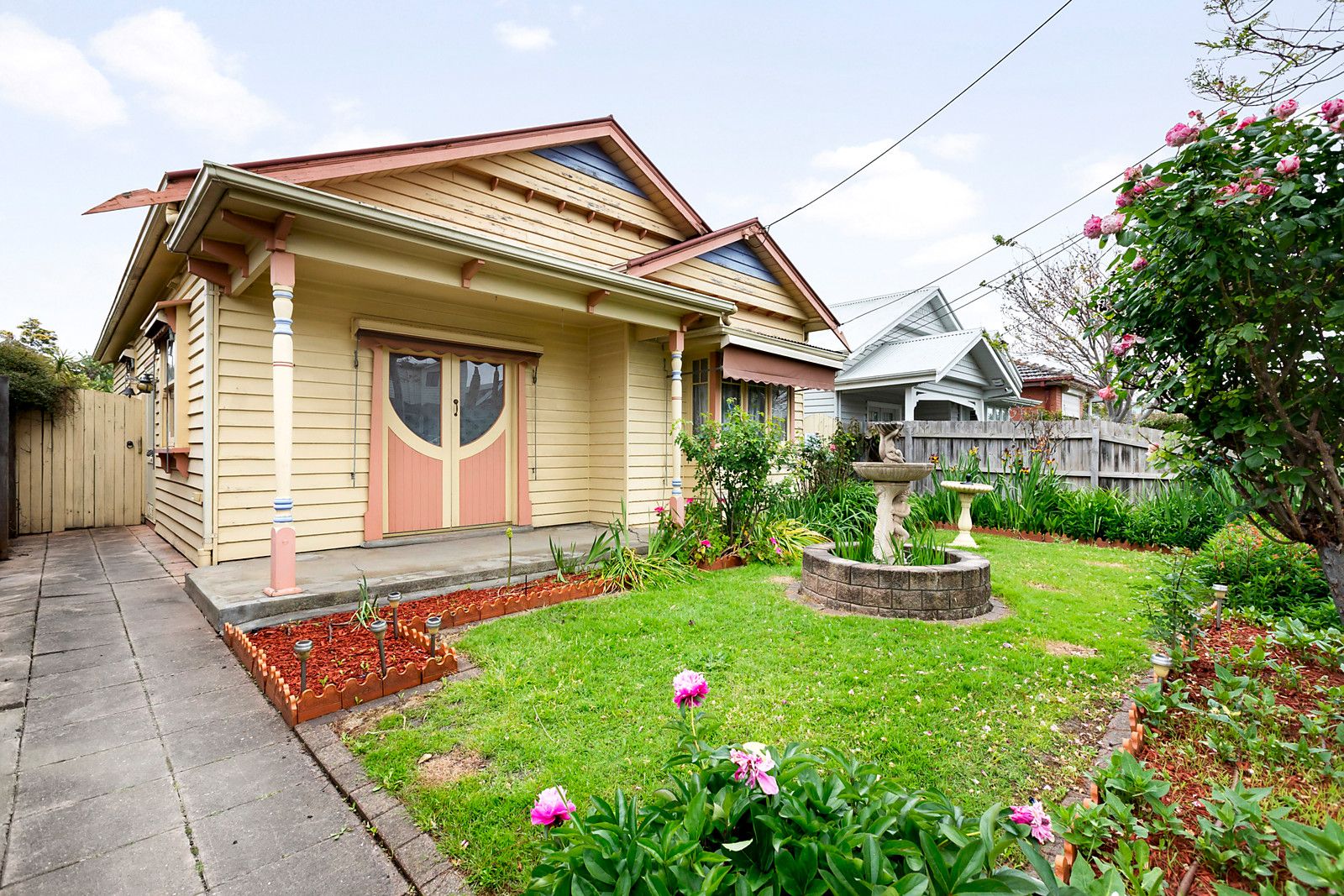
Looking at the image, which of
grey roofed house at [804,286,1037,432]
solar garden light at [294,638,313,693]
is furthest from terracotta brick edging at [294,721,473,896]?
grey roofed house at [804,286,1037,432]

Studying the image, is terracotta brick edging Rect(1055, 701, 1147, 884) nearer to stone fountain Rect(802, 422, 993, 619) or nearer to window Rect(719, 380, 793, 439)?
stone fountain Rect(802, 422, 993, 619)

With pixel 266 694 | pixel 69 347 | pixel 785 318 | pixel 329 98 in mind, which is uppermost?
pixel 329 98

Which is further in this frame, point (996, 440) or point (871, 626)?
point (996, 440)

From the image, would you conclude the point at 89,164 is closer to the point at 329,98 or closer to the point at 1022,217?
the point at 329,98

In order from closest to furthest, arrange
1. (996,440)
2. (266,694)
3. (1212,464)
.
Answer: (1212,464) → (266,694) → (996,440)

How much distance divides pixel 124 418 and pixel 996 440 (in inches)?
531

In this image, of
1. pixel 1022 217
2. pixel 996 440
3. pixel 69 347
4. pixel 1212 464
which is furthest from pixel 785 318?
pixel 69 347

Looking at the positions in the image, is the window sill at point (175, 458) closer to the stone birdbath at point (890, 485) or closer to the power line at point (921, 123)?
the stone birdbath at point (890, 485)

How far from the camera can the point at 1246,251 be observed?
2.09 m

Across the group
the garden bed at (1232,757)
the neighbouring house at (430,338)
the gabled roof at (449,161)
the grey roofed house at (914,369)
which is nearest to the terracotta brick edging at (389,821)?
the garden bed at (1232,757)

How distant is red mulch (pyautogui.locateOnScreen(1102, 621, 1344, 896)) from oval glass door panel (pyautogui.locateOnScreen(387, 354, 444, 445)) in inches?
234

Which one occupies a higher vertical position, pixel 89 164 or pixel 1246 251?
pixel 89 164

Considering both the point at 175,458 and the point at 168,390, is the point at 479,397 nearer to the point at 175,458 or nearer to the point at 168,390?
the point at 175,458

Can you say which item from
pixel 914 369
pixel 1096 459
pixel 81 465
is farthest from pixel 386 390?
pixel 914 369
